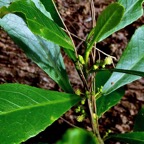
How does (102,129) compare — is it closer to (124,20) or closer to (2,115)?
(124,20)

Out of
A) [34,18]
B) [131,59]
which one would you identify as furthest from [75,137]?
[131,59]

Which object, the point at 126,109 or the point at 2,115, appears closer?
the point at 2,115

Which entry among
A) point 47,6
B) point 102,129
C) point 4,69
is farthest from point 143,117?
point 4,69

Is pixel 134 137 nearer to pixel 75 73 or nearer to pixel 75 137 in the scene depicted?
pixel 75 137

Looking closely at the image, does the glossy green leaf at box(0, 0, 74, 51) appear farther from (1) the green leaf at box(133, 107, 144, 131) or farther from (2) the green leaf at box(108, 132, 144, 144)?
(1) the green leaf at box(133, 107, 144, 131)

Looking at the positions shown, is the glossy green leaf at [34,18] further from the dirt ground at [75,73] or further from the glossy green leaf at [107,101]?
the dirt ground at [75,73]

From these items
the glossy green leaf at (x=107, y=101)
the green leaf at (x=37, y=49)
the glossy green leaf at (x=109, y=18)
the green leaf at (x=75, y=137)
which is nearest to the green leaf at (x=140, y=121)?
the glossy green leaf at (x=107, y=101)

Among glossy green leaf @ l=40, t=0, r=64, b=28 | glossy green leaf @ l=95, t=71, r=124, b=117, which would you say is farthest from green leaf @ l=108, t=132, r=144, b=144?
glossy green leaf @ l=40, t=0, r=64, b=28
